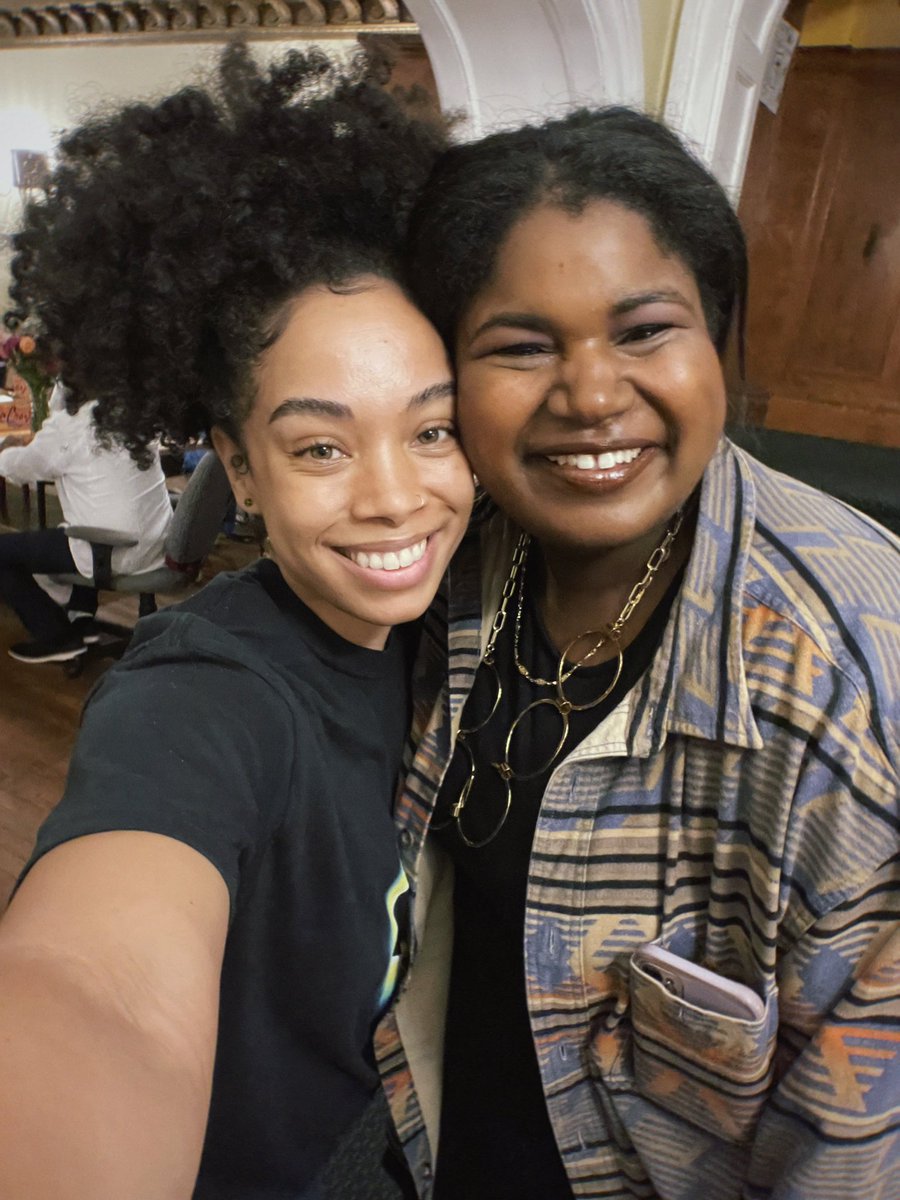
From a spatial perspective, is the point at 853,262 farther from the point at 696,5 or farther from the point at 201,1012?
the point at 201,1012

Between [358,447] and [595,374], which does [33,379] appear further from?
[595,374]

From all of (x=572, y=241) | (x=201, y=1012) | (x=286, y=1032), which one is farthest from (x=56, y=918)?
(x=572, y=241)

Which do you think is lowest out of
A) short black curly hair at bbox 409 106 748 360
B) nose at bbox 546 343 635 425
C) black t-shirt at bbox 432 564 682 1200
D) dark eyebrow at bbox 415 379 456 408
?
black t-shirt at bbox 432 564 682 1200

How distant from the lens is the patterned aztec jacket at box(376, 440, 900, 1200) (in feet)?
2.20

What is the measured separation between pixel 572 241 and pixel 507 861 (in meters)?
0.67

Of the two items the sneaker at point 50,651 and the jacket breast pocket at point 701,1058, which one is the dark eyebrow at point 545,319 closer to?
the jacket breast pocket at point 701,1058

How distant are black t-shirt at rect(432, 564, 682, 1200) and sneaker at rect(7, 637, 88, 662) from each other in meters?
2.86

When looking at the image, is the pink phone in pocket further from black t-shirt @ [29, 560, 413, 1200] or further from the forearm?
the forearm

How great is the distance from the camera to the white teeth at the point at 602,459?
2.50 ft

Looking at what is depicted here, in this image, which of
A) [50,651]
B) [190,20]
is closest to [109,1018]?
[50,651]

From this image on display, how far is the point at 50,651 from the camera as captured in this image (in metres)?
3.41

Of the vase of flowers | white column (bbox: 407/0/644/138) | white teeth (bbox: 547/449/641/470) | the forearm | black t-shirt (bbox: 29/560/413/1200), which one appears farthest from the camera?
the vase of flowers

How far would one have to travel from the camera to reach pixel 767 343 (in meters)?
3.62

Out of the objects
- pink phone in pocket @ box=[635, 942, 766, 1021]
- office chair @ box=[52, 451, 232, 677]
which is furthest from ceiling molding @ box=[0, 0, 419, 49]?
pink phone in pocket @ box=[635, 942, 766, 1021]
